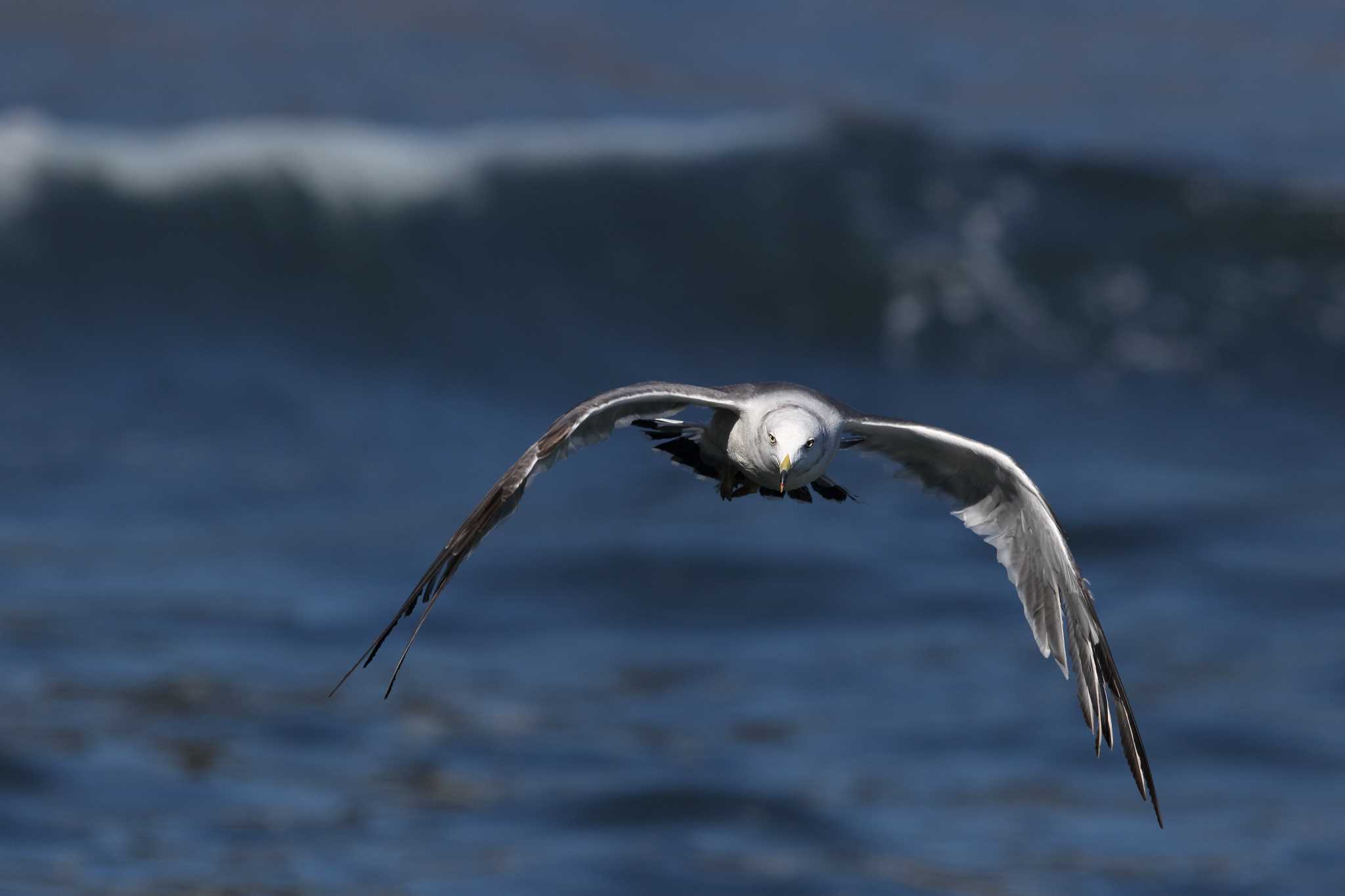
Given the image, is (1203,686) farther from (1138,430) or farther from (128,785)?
(128,785)

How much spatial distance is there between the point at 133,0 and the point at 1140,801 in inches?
931

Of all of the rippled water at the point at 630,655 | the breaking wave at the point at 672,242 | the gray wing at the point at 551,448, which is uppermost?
the breaking wave at the point at 672,242

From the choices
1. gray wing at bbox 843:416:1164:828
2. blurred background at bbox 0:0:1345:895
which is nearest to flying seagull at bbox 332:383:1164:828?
gray wing at bbox 843:416:1164:828

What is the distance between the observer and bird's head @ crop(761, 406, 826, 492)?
9.79 m

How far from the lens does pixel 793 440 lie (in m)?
9.78

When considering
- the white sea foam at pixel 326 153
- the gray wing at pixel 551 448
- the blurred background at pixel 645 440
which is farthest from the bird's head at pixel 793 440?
the white sea foam at pixel 326 153

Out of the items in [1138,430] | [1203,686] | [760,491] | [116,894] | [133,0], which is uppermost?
[133,0]

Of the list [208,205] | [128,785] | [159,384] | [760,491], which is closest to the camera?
[760,491]

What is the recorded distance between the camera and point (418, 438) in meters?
32.8

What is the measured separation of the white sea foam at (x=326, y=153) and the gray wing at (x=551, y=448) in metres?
25.8

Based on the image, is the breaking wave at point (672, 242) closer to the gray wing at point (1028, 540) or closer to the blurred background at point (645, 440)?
the blurred background at point (645, 440)

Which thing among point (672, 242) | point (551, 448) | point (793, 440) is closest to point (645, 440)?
point (672, 242)

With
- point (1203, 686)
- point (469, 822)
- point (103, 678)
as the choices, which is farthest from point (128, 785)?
point (1203, 686)

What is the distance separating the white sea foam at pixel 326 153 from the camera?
1372 inches
